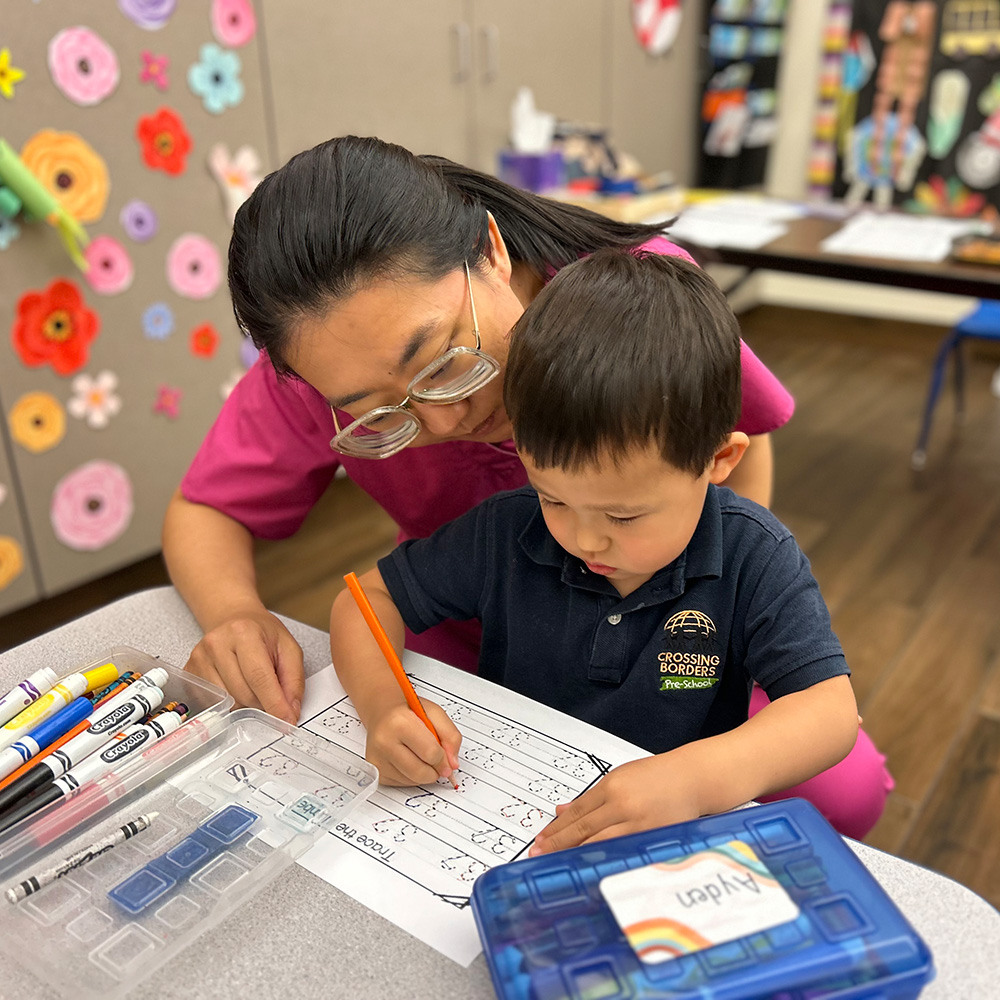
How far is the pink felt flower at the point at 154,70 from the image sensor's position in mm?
2064

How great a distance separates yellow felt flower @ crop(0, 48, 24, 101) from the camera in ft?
6.01

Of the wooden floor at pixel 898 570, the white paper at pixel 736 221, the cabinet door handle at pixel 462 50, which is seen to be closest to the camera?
the wooden floor at pixel 898 570

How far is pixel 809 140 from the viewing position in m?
4.45

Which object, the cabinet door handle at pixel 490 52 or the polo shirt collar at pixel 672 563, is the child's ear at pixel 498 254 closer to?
the polo shirt collar at pixel 672 563

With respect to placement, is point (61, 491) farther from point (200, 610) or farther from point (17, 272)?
point (200, 610)

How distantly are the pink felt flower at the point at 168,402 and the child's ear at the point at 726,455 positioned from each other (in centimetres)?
182

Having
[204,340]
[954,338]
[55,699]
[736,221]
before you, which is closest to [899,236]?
[736,221]

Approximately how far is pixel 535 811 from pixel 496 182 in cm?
61

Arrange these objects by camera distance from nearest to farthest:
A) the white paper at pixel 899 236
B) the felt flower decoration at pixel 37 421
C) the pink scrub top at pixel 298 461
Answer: the pink scrub top at pixel 298 461
the felt flower decoration at pixel 37 421
the white paper at pixel 899 236

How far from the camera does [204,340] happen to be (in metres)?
2.39

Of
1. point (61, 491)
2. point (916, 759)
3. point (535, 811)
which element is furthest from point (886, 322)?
point (535, 811)

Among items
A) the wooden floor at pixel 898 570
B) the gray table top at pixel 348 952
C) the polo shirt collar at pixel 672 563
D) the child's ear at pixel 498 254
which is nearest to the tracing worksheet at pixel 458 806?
the gray table top at pixel 348 952

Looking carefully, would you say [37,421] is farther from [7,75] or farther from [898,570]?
[898,570]

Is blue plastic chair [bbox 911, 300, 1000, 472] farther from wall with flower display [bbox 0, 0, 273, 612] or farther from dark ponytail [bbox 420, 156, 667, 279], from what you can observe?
dark ponytail [bbox 420, 156, 667, 279]
